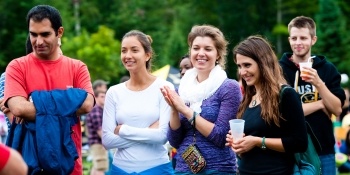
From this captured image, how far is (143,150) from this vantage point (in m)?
7.07

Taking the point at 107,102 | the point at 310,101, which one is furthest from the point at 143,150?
the point at 310,101

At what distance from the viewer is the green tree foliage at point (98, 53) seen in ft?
136

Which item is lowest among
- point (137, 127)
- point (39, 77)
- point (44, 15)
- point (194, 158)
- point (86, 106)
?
point (194, 158)

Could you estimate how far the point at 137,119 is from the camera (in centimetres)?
708

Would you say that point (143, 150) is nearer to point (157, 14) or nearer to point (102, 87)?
point (102, 87)

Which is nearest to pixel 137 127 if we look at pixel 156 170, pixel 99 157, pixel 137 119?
pixel 137 119

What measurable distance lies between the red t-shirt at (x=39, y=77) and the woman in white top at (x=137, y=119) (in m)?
0.62

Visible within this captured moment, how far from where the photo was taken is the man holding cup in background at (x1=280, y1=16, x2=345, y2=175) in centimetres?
754

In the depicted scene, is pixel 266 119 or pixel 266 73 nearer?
pixel 266 119

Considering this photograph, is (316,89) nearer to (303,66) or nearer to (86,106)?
(303,66)

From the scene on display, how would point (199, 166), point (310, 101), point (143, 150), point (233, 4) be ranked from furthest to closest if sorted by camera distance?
point (233, 4)
point (310, 101)
point (143, 150)
point (199, 166)

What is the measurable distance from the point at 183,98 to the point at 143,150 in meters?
0.64

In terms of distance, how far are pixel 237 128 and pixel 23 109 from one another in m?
1.76

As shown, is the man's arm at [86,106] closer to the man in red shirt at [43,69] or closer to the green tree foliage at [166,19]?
the man in red shirt at [43,69]
